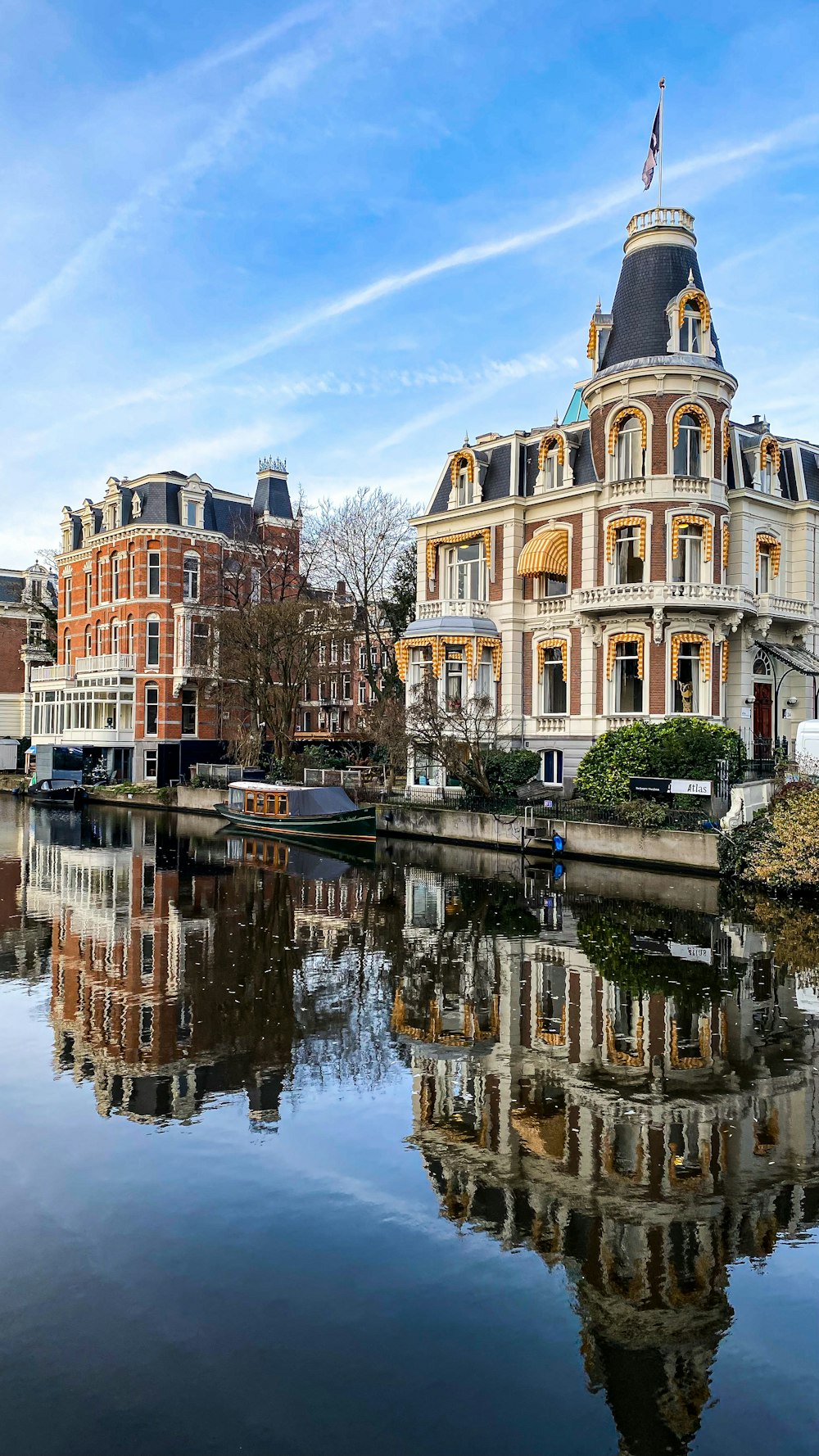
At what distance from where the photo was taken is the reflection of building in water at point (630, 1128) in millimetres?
7035

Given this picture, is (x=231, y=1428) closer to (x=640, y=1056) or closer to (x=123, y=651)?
(x=640, y=1056)

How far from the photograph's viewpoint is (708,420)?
34.8 m

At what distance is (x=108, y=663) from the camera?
58062 mm

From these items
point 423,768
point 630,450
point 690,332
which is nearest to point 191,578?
point 423,768

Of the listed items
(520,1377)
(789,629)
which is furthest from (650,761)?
(520,1377)

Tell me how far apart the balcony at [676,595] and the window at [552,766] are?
19.5 ft

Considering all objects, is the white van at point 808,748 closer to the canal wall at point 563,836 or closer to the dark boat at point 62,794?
the canal wall at point 563,836

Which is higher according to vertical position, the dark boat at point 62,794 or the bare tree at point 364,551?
the bare tree at point 364,551

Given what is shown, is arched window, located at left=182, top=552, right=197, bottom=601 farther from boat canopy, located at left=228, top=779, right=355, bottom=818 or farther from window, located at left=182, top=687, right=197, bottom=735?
boat canopy, located at left=228, top=779, right=355, bottom=818

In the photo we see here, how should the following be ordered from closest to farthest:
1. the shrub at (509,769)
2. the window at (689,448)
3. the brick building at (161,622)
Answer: the window at (689,448), the shrub at (509,769), the brick building at (161,622)

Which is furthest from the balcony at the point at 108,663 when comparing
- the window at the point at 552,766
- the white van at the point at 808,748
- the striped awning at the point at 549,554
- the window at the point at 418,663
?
the white van at the point at 808,748

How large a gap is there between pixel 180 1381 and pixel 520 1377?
7.14ft

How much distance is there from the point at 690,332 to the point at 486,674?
14574mm

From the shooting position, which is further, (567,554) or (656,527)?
(567,554)
